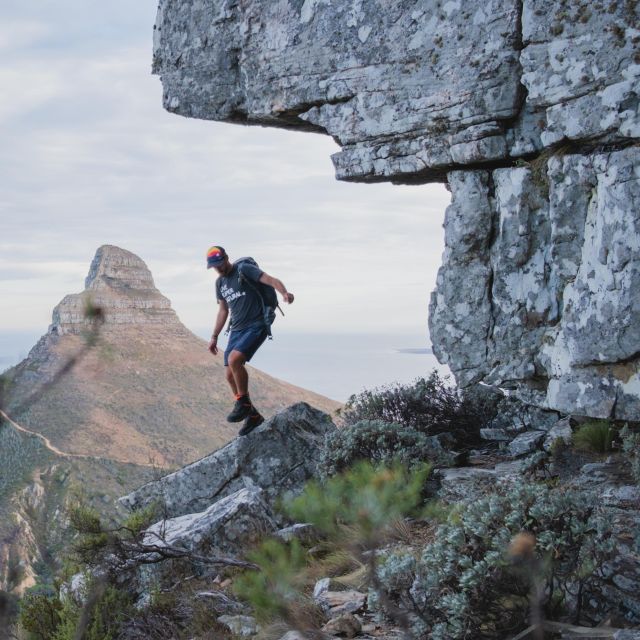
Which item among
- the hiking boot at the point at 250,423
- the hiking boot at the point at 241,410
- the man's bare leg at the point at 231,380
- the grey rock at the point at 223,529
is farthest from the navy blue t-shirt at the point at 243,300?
the grey rock at the point at 223,529

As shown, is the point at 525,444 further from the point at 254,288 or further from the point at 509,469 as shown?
the point at 254,288

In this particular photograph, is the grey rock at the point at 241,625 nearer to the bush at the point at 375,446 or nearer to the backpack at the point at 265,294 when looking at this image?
the bush at the point at 375,446

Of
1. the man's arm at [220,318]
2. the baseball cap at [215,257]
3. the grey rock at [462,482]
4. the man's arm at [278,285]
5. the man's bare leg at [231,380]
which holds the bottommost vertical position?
the grey rock at [462,482]

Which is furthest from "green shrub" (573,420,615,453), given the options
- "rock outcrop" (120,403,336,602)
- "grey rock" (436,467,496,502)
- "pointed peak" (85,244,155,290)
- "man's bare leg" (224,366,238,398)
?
"pointed peak" (85,244,155,290)

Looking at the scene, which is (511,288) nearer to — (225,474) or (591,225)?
(591,225)

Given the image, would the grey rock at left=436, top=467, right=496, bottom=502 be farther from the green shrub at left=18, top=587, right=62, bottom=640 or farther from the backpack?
the green shrub at left=18, top=587, right=62, bottom=640

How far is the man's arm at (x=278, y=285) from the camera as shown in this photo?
9.16m

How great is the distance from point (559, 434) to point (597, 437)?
0.57 m

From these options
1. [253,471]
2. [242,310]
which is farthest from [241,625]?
[242,310]

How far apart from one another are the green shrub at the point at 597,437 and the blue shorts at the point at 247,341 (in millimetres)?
3682

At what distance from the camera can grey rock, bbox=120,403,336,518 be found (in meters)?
9.82

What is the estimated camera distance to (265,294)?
9914mm

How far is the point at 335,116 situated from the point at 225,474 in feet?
14.0

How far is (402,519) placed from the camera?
24.5ft
